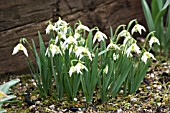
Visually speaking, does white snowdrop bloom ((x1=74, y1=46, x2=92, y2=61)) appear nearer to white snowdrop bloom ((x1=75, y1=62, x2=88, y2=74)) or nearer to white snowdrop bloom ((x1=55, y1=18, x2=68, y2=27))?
white snowdrop bloom ((x1=75, y1=62, x2=88, y2=74))

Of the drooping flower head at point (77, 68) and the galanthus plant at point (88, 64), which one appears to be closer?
the drooping flower head at point (77, 68)

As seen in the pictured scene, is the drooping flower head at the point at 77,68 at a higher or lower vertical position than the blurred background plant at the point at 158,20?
lower

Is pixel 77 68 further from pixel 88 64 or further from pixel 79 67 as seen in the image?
pixel 88 64

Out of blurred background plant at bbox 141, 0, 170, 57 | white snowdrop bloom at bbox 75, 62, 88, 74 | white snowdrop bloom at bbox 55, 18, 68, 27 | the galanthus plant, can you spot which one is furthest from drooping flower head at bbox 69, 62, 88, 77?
blurred background plant at bbox 141, 0, 170, 57

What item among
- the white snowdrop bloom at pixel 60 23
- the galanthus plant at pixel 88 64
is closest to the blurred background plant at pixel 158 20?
the galanthus plant at pixel 88 64

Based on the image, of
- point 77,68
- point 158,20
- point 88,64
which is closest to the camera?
point 77,68

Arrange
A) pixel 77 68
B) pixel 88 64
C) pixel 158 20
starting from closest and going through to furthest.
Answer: pixel 77 68, pixel 88 64, pixel 158 20

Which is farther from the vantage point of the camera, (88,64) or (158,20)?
(158,20)

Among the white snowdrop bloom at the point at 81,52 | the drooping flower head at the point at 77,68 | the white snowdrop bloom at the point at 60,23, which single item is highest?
the white snowdrop bloom at the point at 60,23

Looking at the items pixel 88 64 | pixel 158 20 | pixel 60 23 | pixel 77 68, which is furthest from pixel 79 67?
pixel 158 20

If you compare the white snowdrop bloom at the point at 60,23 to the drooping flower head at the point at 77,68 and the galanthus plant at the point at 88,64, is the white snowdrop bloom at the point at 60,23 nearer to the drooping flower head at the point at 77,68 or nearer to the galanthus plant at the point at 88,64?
the galanthus plant at the point at 88,64

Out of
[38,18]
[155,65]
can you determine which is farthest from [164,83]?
[38,18]

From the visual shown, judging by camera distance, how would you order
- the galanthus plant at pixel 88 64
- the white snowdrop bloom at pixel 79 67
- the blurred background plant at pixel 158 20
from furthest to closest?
the blurred background plant at pixel 158 20 → the galanthus plant at pixel 88 64 → the white snowdrop bloom at pixel 79 67

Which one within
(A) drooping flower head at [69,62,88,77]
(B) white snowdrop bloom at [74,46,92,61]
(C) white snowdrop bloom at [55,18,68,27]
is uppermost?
(C) white snowdrop bloom at [55,18,68,27]
